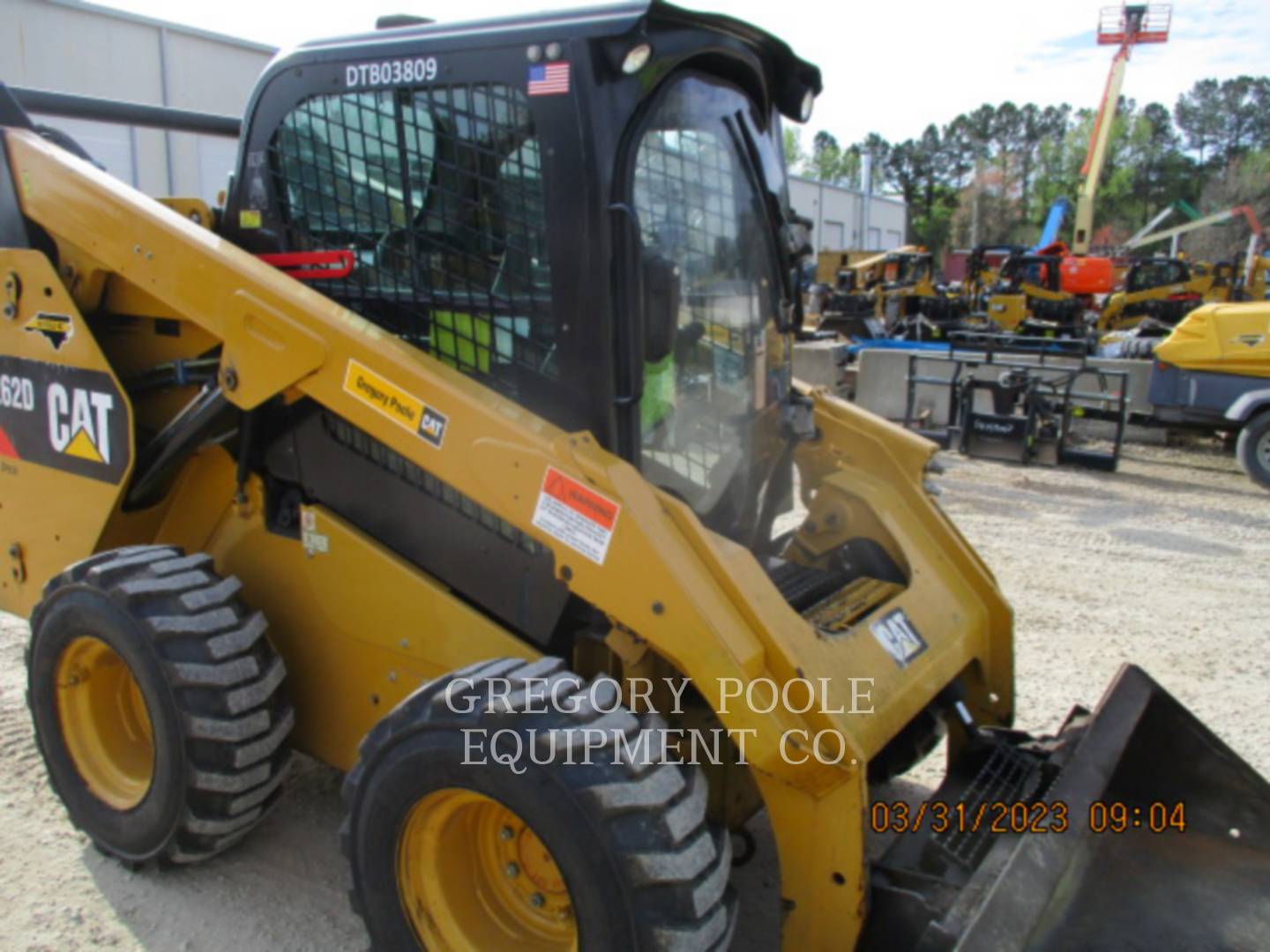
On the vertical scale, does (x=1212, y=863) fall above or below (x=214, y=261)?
below

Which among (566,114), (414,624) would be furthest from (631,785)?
(566,114)

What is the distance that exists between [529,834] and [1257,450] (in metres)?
8.80

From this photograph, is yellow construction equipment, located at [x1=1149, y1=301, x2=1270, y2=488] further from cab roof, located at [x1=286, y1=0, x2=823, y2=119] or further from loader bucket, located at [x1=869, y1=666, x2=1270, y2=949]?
cab roof, located at [x1=286, y1=0, x2=823, y2=119]

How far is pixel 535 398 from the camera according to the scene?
8.57 feet

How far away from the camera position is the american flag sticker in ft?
7.76

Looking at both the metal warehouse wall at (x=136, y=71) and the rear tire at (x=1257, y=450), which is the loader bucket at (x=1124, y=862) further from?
the metal warehouse wall at (x=136, y=71)

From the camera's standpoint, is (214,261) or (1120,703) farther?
(1120,703)

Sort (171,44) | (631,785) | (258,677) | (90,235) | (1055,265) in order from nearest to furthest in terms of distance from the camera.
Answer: (631,785) → (258,677) → (90,235) → (171,44) → (1055,265)

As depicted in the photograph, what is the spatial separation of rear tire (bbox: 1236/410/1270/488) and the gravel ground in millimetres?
142

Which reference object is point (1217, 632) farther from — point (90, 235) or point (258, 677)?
point (90, 235)

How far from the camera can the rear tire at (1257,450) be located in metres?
8.91

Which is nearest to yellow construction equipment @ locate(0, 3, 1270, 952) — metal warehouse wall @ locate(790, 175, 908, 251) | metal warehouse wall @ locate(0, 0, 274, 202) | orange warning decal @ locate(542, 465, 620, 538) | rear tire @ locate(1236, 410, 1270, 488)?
orange warning decal @ locate(542, 465, 620, 538)

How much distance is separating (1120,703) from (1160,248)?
52248 millimetres

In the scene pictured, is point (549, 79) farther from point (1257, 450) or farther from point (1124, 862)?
point (1257, 450)
